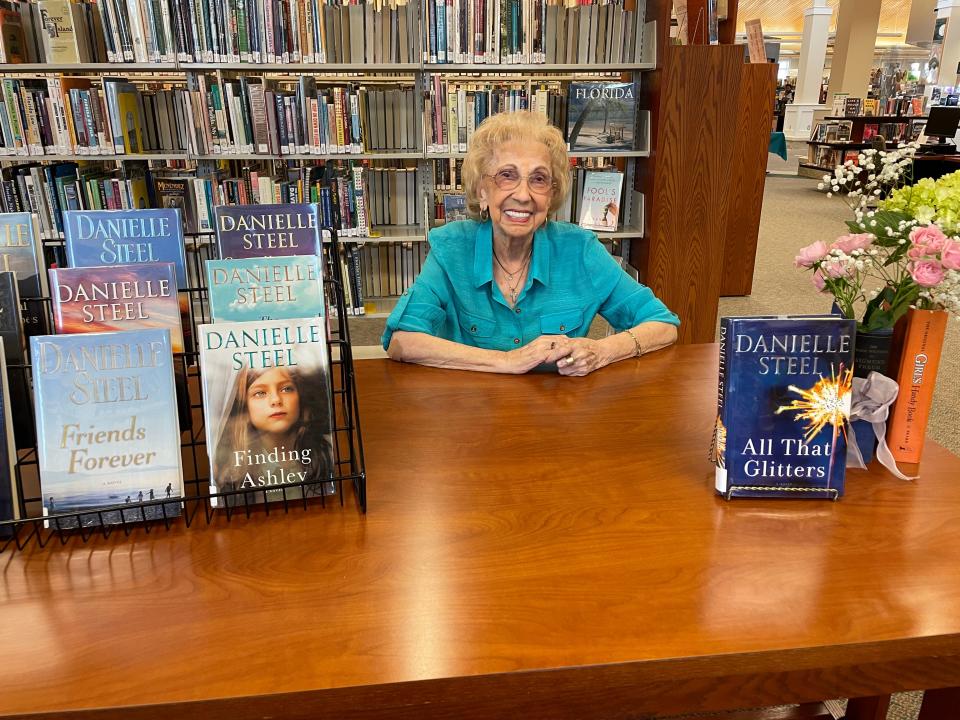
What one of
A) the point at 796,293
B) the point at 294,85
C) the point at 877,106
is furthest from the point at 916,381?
the point at 877,106

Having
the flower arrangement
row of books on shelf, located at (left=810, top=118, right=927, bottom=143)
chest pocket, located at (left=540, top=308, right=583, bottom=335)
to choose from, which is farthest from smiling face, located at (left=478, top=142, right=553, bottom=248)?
row of books on shelf, located at (left=810, top=118, right=927, bottom=143)

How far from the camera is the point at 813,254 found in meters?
1.08

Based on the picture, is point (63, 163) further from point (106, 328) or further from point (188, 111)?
point (106, 328)

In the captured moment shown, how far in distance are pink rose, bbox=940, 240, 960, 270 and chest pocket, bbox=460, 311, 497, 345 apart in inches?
42.7

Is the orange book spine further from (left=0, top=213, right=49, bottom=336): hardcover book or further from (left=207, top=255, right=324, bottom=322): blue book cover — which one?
(left=0, top=213, right=49, bottom=336): hardcover book

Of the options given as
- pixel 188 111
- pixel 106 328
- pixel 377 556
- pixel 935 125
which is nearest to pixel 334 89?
pixel 188 111

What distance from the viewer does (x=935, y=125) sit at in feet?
30.2

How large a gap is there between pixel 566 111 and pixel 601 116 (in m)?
0.19

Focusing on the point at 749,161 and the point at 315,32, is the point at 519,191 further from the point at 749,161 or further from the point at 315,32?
the point at 749,161

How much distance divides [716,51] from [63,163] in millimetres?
3395

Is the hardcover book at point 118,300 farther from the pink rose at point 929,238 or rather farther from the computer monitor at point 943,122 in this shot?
the computer monitor at point 943,122

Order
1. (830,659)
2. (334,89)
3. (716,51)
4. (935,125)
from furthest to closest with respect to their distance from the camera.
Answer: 1. (935,125)
2. (334,89)
3. (716,51)
4. (830,659)

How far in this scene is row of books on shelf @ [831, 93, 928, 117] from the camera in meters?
11.2

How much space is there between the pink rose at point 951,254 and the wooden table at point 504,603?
1.05 ft
